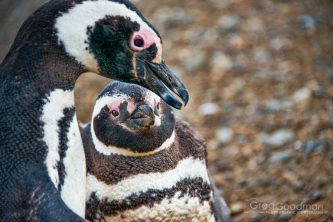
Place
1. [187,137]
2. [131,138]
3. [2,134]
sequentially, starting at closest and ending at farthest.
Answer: [2,134], [131,138], [187,137]

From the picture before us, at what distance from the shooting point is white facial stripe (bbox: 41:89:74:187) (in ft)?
8.67

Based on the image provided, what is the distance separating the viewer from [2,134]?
2.66 metres

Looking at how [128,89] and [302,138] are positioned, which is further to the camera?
[302,138]

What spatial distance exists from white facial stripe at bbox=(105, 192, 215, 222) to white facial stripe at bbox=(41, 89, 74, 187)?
945mm

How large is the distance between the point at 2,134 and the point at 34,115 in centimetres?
13

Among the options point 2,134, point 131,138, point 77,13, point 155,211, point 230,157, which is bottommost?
point 230,157

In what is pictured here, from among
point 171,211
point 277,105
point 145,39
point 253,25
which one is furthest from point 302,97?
point 145,39

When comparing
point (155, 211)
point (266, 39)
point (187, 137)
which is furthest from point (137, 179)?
point (266, 39)

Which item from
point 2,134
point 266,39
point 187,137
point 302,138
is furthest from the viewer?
point 266,39

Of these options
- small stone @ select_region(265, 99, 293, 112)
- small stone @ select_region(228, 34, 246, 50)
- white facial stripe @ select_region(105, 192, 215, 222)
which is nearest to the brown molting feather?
white facial stripe @ select_region(105, 192, 215, 222)

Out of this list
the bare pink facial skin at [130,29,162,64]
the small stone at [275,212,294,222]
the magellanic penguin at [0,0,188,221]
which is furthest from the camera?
the small stone at [275,212,294,222]

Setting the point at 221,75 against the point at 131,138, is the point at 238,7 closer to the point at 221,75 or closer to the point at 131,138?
the point at 221,75

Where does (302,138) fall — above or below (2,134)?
below

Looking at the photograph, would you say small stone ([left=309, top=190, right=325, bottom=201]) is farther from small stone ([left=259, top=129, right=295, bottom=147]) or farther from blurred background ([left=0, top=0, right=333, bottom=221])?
small stone ([left=259, top=129, right=295, bottom=147])
